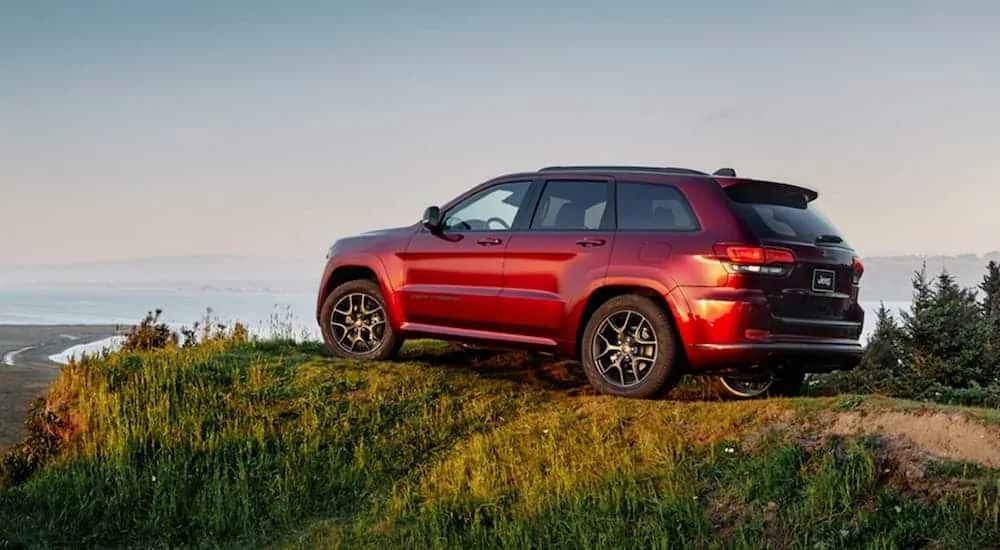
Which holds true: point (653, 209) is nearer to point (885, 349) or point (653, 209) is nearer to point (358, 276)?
A: point (358, 276)

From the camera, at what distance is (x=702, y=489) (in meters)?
7.18

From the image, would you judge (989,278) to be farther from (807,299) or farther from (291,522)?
(291,522)

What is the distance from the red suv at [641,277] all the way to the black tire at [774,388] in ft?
0.05

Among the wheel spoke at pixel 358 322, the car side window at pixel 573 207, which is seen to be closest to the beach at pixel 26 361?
the wheel spoke at pixel 358 322

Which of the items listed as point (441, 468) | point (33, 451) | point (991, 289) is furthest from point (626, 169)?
point (991, 289)

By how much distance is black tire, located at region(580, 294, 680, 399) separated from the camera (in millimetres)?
8328

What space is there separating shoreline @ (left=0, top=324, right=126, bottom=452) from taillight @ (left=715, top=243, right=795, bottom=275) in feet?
25.4

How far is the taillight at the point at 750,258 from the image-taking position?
8.03 meters

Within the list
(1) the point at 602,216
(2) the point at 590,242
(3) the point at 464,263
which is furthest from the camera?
(3) the point at 464,263

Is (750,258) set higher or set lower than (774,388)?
higher

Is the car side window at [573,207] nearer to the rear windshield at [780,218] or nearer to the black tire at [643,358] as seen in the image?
the black tire at [643,358]

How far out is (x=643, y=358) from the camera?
8602 millimetres

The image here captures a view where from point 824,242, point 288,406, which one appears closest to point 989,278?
point 824,242

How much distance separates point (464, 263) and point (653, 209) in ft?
6.87
